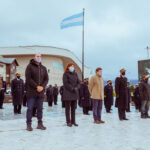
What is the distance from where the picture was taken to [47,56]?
198 feet

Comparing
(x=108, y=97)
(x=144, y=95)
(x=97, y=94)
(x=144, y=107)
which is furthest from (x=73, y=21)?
(x=97, y=94)

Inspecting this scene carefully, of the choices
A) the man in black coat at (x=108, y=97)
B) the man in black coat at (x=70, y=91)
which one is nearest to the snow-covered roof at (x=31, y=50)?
the man in black coat at (x=108, y=97)

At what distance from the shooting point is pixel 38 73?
525 centimetres

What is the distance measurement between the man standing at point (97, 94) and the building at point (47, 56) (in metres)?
47.9

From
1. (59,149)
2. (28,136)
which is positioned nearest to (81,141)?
(59,149)

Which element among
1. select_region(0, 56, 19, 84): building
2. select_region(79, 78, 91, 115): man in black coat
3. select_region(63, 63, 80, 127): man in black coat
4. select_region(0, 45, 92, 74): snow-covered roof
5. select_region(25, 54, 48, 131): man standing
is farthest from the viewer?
select_region(0, 45, 92, 74): snow-covered roof

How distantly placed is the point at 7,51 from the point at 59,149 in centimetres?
5565

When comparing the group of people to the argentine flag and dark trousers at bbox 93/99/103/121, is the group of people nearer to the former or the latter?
dark trousers at bbox 93/99/103/121

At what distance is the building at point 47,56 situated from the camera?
55844 mm

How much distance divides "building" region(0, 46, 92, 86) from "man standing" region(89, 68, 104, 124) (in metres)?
47.9

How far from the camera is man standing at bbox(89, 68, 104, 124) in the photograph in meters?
6.43

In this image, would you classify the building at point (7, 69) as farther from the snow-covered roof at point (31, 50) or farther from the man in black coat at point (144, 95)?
the man in black coat at point (144, 95)

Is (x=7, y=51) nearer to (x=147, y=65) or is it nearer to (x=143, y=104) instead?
(x=147, y=65)

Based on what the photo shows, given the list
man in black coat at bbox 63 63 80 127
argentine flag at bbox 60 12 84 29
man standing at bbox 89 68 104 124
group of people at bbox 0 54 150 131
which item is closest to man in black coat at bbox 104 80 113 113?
group of people at bbox 0 54 150 131
